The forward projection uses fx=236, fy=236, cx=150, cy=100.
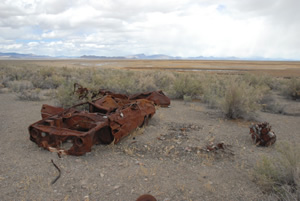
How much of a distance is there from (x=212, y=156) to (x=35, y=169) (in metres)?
3.25

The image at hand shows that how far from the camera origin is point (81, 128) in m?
5.40

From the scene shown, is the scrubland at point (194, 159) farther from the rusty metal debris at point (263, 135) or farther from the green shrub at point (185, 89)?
the green shrub at point (185, 89)

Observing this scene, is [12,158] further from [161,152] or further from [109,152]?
[161,152]

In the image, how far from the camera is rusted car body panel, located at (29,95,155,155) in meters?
4.50

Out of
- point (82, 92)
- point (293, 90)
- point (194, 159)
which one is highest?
point (82, 92)

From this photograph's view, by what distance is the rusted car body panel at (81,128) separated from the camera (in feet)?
14.8

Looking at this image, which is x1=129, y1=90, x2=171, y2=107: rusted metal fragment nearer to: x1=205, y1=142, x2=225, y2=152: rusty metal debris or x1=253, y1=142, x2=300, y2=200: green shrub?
x1=205, y1=142, x2=225, y2=152: rusty metal debris

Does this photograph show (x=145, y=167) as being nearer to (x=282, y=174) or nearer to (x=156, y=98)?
(x=282, y=174)

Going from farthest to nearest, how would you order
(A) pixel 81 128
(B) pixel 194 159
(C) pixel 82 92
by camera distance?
(C) pixel 82 92 → (A) pixel 81 128 → (B) pixel 194 159

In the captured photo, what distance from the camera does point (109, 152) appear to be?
4.81 m

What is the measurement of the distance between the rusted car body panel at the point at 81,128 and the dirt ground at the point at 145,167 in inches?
7.0

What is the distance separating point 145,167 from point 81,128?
1.99 m

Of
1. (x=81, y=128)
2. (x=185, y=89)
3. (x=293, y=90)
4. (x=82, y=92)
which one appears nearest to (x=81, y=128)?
(x=81, y=128)

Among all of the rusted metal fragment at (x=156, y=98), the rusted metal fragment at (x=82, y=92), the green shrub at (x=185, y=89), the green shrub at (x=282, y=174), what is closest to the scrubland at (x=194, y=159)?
the green shrub at (x=282, y=174)
